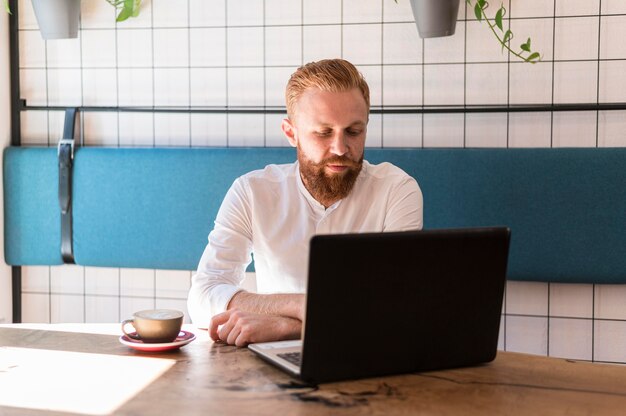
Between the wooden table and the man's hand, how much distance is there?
0.12 ft

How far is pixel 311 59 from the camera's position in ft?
9.76

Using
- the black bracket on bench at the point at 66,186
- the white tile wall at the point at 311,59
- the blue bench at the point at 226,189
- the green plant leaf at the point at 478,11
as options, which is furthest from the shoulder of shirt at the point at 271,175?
the black bracket on bench at the point at 66,186

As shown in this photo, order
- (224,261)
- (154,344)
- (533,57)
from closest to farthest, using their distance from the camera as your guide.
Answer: (154,344) < (224,261) < (533,57)

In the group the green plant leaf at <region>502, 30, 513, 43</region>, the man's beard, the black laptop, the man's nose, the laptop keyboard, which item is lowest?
the laptop keyboard

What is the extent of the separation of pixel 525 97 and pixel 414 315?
1643 millimetres

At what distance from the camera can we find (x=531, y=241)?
2.75 metres

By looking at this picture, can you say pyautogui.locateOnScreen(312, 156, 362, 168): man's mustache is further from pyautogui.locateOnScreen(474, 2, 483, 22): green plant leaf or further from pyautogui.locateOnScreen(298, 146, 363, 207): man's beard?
pyautogui.locateOnScreen(474, 2, 483, 22): green plant leaf

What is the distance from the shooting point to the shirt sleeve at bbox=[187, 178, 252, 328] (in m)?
2.00

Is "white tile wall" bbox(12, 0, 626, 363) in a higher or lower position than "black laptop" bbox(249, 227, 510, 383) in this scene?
higher

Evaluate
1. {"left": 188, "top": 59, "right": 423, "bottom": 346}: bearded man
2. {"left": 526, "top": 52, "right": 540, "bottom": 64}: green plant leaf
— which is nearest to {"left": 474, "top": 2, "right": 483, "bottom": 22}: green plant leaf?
{"left": 526, "top": 52, "right": 540, "bottom": 64}: green plant leaf

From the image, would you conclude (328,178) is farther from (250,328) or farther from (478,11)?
(478,11)

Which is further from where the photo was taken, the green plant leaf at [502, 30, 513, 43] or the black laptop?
the green plant leaf at [502, 30, 513, 43]

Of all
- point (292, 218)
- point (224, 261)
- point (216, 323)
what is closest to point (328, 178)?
point (292, 218)

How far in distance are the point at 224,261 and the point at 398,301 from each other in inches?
35.0
